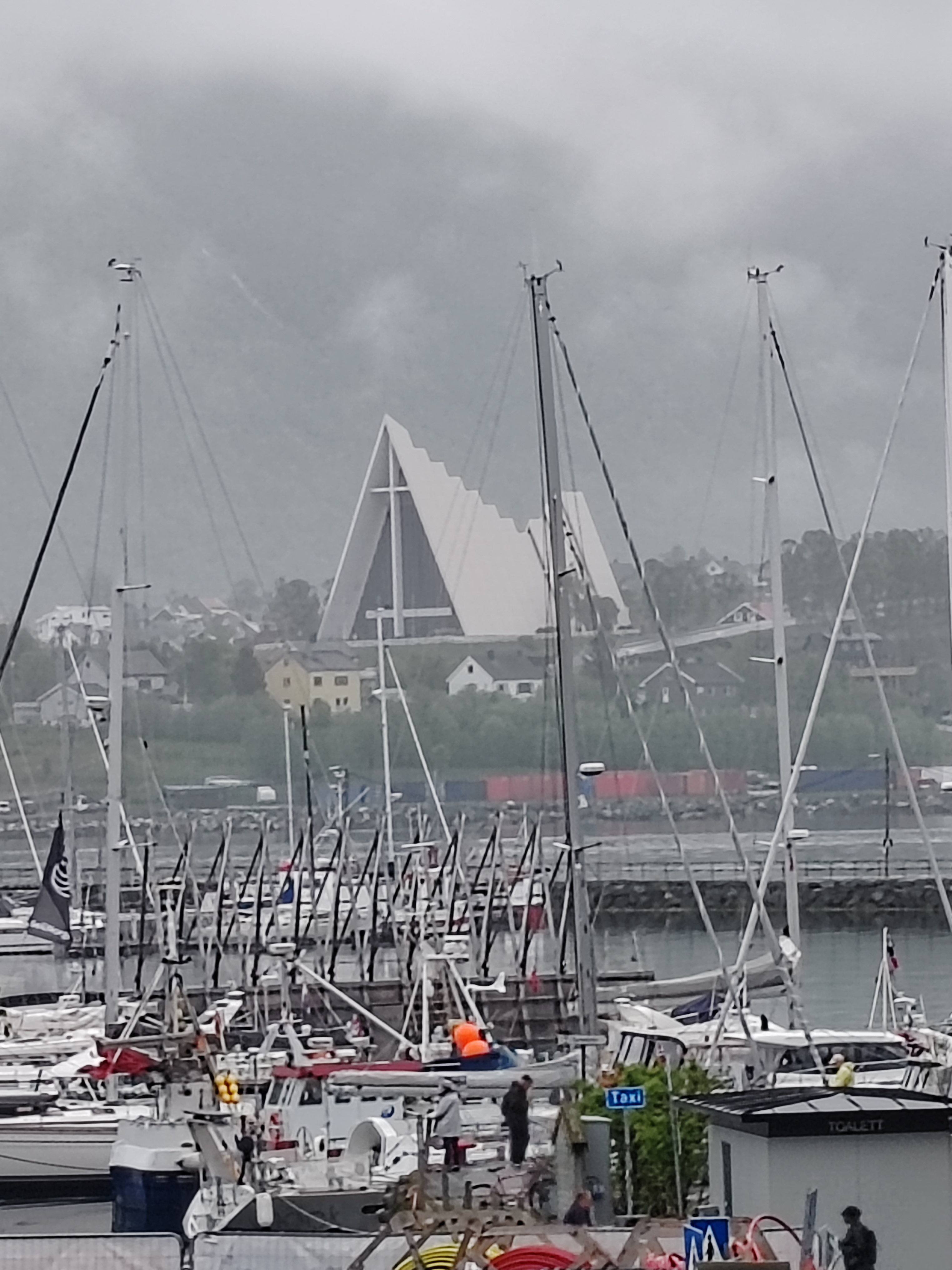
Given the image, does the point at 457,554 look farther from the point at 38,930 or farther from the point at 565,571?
the point at 565,571

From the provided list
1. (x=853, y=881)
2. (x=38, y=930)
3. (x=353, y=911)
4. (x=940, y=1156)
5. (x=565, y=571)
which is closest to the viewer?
(x=940, y=1156)

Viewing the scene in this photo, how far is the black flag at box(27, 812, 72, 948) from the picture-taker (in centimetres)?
2478

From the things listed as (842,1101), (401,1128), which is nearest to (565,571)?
(401,1128)

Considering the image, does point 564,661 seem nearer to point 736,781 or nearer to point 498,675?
point 736,781

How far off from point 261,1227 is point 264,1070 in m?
6.17

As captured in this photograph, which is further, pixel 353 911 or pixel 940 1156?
pixel 353 911

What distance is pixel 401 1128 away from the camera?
1328cm

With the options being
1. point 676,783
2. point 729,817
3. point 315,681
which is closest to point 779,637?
point 729,817

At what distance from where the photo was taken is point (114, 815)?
20500 millimetres

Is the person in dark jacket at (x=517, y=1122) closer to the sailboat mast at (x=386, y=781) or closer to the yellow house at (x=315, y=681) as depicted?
the sailboat mast at (x=386, y=781)

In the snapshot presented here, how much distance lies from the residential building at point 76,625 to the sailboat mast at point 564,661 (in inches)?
992

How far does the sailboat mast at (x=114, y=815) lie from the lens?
784 inches

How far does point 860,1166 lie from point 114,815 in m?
13.9

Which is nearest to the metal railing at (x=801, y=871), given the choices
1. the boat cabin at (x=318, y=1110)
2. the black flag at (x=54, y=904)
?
the black flag at (x=54, y=904)
